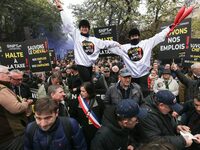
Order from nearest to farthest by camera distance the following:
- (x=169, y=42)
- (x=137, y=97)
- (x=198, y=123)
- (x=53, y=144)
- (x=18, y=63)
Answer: (x=53, y=144) → (x=198, y=123) → (x=137, y=97) → (x=169, y=42) → (x=18, y=63)

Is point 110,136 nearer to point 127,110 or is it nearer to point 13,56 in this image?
point 127,110

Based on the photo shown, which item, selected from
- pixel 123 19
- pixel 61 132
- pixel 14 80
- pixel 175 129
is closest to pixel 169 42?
pixel 14 80

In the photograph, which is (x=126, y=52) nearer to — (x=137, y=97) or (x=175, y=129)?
(x=137, y=97)

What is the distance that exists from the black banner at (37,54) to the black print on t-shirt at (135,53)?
3669 mm

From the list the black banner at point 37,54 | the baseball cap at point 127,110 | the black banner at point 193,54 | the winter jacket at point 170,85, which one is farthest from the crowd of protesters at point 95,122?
the black banner at point 193,54

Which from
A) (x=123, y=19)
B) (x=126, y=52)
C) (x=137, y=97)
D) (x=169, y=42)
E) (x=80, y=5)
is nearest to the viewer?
(x=137, y=97)

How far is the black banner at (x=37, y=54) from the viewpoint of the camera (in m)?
9.47

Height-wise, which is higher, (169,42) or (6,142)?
(169,42)

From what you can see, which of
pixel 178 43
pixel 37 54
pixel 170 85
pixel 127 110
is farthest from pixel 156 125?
pixel 37 54

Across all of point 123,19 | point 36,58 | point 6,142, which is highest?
point 123,19

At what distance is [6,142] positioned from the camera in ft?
12.2

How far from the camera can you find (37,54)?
9.52m

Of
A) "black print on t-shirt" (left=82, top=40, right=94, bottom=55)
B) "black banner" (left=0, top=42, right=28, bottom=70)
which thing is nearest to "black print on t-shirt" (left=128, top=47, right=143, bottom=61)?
"black print on t-shirt" (left=82, top=40, right=94, bottom=55)

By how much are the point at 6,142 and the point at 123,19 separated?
2341 cm
